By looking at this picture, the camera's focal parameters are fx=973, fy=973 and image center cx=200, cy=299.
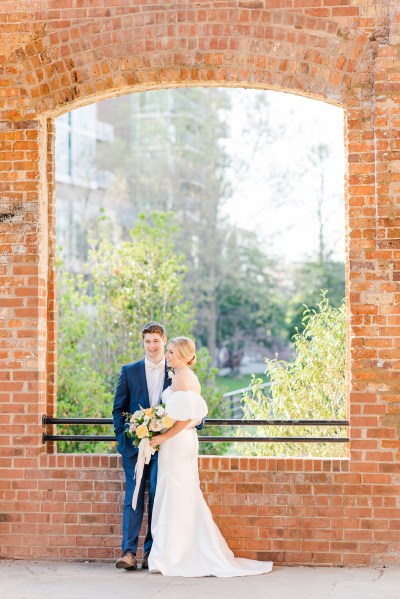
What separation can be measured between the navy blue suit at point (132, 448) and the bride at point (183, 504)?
0.12 meters

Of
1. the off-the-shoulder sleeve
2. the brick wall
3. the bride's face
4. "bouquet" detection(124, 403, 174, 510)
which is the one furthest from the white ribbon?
the bride's face

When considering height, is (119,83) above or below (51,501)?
above

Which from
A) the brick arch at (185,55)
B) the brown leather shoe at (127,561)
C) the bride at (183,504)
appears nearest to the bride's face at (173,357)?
the bride at (183,504)

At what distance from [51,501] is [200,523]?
4.34 ft

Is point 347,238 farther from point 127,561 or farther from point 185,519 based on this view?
point 127,561

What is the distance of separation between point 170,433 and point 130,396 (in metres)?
0.50

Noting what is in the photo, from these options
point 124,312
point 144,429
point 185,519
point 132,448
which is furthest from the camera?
point 124,312

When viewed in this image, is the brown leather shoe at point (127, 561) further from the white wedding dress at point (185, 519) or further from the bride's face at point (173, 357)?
the bride's face at point (173, 357)

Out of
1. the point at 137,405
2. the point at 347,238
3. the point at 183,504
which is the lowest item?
the point at 183,504

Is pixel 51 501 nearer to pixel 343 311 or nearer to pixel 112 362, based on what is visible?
pixel 343 311

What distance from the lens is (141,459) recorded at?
7.38 m

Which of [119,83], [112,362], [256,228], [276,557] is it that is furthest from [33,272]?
[256,228]

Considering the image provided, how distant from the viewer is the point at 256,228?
29844mm

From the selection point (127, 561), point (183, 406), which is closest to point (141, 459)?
point (183, 406)
